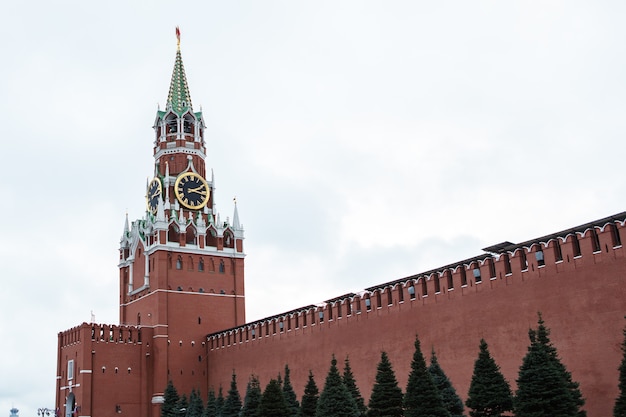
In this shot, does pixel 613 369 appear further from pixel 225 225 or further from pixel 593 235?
pixel 225 225

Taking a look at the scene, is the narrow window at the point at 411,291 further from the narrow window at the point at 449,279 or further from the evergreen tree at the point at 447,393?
the evergreen tree at the point at 447,393

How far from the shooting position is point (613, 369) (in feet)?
87.1

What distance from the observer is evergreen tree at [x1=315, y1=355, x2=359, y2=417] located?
2823 centimetres

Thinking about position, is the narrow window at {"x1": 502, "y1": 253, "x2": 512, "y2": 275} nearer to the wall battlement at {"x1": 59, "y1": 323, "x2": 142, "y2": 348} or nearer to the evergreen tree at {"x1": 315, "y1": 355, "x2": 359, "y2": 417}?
the evergreen tree at {"x1": 315, "y1": 355, "x2": 359, "y2": 417}

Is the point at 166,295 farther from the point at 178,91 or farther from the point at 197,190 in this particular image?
the point at 178,91

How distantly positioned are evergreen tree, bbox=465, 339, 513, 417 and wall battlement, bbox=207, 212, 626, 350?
610 centimetres

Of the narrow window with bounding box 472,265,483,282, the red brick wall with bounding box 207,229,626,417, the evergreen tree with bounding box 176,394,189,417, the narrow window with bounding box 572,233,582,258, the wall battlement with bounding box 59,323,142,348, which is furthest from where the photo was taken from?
the wall battlement with bounding box 59,323,142,348

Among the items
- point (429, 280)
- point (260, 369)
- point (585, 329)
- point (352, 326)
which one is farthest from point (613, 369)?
point (260, 369)

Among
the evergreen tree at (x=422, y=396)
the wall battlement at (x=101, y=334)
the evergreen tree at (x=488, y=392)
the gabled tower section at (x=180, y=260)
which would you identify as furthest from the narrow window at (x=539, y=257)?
the wall battlement at (x=101, y=334)

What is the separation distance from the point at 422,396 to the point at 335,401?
4029 mm

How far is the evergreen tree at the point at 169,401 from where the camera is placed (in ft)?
155

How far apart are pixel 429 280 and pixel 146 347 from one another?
24.9 metres

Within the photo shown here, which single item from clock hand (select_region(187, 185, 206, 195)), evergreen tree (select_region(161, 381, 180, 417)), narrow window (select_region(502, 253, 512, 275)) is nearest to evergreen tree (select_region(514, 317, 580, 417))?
narrow window (select_region(502, 253, 512, 275))

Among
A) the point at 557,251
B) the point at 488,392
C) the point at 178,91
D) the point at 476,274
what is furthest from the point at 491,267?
the point at 178,91
